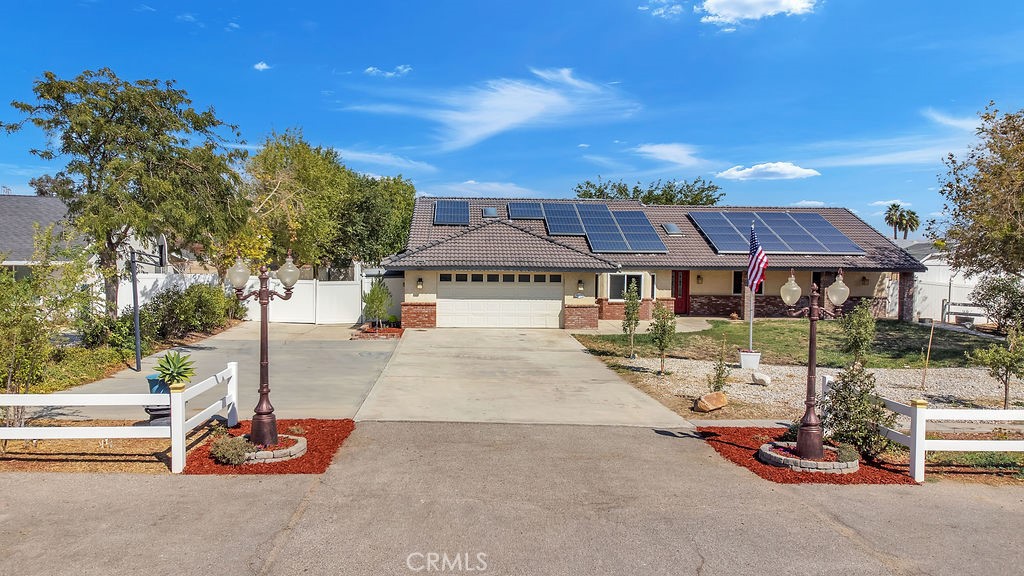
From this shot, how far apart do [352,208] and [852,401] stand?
1150 inches

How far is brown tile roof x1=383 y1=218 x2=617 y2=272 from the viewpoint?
2061cm

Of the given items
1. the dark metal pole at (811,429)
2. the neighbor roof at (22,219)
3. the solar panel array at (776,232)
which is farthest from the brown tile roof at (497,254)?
the dark metal pole at (811,429)

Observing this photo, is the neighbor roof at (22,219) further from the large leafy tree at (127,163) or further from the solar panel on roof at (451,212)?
the solar panel on roof at (451,212)

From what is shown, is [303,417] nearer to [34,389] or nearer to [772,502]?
[34,389]

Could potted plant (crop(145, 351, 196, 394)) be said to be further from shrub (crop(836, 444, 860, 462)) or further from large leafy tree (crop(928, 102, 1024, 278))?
large leafy tree (crop(928, 102, 1024, 278))

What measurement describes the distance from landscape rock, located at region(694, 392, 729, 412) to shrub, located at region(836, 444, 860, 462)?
282cm

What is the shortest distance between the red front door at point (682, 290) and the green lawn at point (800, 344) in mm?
2844

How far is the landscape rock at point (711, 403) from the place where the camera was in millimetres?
9984

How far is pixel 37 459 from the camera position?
7016 millimetres

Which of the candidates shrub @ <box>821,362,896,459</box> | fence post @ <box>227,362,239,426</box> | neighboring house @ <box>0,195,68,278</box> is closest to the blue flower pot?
fence post @ <box>227,362,239,426</box>

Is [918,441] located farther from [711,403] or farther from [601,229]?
[601,229]

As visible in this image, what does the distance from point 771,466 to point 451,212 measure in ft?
71.2

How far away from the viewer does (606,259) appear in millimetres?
22891

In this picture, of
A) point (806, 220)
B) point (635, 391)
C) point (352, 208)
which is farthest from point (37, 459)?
point (806, 220)
